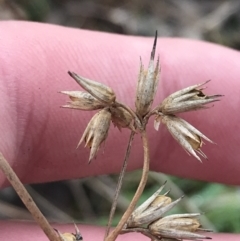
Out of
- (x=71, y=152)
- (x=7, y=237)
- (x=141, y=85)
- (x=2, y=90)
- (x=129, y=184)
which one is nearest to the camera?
(x=141, y=85)

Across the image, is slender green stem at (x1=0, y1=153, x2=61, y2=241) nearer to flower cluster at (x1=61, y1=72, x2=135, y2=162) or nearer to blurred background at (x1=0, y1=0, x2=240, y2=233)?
flower cluster at (x1=61, y1=72, x2=135, y2=162)

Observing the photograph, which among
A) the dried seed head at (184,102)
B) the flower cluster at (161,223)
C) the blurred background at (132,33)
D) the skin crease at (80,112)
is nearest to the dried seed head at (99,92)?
the dried seed head at (184,102)

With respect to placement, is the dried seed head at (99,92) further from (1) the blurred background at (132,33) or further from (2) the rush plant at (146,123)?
(1) the blurred background at (132,33)

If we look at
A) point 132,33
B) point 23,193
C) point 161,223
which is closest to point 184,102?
point 161,223

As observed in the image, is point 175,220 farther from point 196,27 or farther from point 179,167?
point 196,27

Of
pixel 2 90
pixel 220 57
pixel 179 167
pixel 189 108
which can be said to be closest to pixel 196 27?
pixel 220 57

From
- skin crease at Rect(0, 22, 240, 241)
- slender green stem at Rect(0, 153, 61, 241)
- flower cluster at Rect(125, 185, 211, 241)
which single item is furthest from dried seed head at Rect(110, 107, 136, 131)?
skin crease at Rect(0, 22, 240, 241)

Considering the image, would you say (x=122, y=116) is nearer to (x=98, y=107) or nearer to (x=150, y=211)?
(x=98, y=107)
